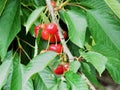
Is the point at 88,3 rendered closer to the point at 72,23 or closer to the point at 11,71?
the point at 72,23

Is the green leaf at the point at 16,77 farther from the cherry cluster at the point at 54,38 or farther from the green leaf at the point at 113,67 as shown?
the green leaf at the point at 113,67

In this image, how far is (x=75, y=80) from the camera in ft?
2.77

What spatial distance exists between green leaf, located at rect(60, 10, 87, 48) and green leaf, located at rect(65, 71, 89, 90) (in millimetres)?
126

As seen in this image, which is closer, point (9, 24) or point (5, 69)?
point (5, 69)

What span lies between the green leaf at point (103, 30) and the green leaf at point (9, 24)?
0.85ft

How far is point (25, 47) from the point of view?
4.12 ft

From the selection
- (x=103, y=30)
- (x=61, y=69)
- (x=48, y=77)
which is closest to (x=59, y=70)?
(x=61, y=69)

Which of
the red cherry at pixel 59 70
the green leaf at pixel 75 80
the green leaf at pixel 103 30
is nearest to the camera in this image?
the green leaf at pixel 75 80

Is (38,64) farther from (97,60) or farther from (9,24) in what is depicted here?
(9,24)

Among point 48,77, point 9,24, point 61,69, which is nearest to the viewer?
point 61,69

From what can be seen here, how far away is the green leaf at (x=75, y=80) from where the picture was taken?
83 cm

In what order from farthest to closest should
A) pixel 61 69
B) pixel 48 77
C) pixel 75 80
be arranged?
pixel 48 77
pixel 61 69
pixel 75 80

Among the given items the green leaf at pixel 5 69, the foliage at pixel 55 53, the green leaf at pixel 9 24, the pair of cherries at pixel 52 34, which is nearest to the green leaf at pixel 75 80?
the foliage at pixel 55 53

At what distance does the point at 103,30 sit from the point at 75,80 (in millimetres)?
300
